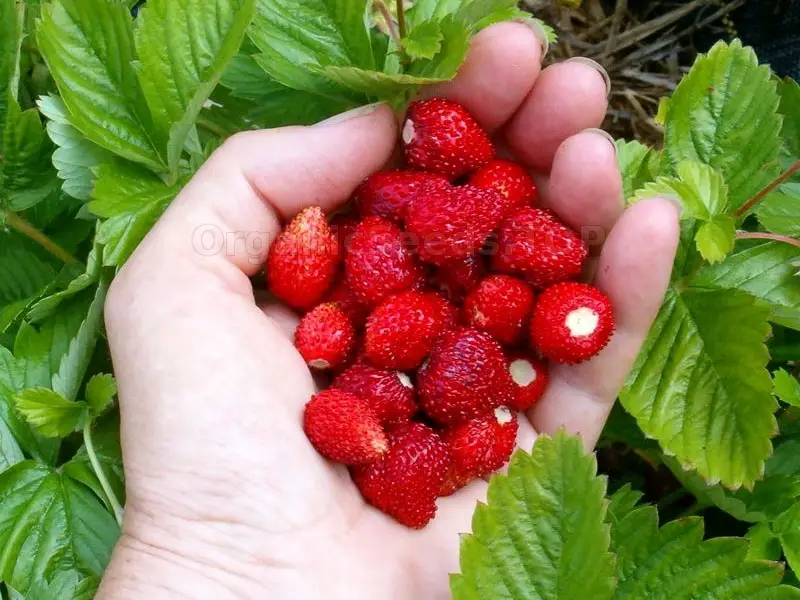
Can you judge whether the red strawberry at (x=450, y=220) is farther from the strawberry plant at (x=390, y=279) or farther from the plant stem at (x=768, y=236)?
the plant stem at (x=768, y=236)

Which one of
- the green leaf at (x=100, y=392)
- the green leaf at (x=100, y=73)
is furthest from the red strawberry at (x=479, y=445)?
the green leaf at (x=100, y=73)

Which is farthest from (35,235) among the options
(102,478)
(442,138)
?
(442,138)

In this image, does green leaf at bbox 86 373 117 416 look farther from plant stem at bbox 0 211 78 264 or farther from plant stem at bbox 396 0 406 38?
plant stem at bbox 396 0 406 38

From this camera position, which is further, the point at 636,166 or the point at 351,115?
the point at 636,166

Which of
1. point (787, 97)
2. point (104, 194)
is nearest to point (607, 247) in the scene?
point (787, 97)

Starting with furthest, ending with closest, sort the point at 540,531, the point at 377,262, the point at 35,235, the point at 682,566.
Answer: the point at 35,235, the point at 377,262, the point at 682,566, the point at 540,531

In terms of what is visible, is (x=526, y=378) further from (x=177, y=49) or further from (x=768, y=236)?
(x=177, y=49)

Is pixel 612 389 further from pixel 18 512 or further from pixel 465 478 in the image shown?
pixel 18 512
